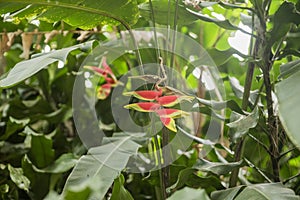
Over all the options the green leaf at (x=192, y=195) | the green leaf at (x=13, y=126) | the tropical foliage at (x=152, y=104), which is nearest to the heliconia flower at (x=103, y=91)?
the tropical foliage at (x=152, y=104)

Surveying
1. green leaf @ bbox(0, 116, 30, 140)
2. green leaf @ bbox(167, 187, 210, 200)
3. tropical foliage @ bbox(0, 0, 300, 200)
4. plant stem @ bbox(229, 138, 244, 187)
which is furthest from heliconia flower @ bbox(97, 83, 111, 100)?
green leaf @ bbox(167, 187, 210, 200)

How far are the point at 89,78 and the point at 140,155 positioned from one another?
11.1 inches

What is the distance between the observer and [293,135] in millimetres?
378

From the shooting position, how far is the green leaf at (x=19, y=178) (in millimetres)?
870

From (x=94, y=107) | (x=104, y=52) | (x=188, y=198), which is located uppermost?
(x=188, y=198)

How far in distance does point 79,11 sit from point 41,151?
0.38 m

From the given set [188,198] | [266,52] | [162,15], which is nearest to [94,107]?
[162,15]

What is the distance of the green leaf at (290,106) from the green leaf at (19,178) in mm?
582

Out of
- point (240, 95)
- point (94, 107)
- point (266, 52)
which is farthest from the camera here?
point (94, 107)

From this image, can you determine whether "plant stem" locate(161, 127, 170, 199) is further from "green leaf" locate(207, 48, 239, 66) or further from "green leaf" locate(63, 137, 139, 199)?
"green leaf" locate(207, 48, 239, 66)

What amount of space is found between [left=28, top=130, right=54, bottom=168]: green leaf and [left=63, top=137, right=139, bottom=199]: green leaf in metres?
0.23

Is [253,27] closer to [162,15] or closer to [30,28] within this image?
[162,15]

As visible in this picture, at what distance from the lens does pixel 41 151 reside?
3.23 ft

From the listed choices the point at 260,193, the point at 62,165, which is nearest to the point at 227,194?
the point at 260,193
